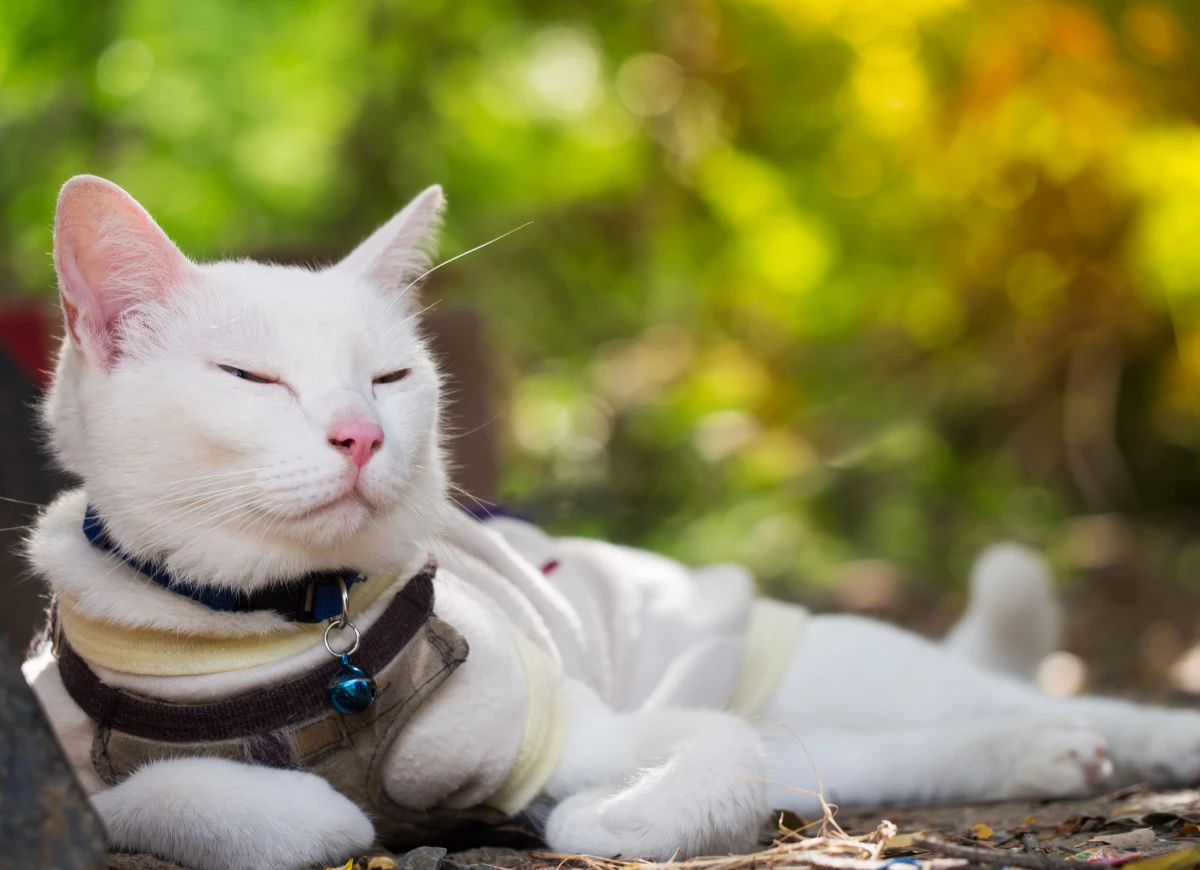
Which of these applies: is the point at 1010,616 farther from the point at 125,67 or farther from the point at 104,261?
the point at 125,67

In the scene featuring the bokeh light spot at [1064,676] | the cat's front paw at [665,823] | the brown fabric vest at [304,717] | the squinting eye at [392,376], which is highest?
the squinting eye at [392,376]

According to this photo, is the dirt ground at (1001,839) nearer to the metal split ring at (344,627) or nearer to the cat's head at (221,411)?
the metal split ring at (344,627)

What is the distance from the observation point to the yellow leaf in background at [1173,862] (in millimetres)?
1078

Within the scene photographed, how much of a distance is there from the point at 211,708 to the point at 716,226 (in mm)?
4204

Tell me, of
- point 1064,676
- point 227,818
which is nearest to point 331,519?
point 227,818

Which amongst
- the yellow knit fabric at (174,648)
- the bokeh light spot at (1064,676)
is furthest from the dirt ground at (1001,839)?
the bokeh light spot at (1064,676)

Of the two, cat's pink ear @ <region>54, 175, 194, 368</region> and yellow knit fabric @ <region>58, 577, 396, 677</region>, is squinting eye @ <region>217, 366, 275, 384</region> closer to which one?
cat's pink ear @ <region>54, 175, 194, 368</region>

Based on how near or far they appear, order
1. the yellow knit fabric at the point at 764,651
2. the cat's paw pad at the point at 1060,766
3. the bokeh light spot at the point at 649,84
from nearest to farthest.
Answer: the cat's paw pad at the point at 1060,766 → the yellow knit fabric at the point at 764,651 → the bokeh light spot at the point at 649,84

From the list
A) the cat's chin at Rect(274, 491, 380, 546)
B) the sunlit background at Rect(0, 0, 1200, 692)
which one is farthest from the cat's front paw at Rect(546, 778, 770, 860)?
the sunlit background at Rect(0, 0, 1200, 692)

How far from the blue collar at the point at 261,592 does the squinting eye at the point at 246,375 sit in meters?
0.25

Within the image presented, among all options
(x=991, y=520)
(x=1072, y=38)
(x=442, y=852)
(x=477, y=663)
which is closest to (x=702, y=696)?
(x=477, y=663)

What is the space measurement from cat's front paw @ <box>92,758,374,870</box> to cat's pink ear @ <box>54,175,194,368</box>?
0.53 metres

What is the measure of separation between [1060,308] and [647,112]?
2124 millimetres

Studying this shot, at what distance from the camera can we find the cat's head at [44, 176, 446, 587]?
1.26 m
